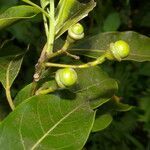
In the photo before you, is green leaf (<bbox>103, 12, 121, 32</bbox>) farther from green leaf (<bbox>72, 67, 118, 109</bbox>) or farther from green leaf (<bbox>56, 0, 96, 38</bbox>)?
green leaf (<bbox>56, 0, 96, 38</bbox>)

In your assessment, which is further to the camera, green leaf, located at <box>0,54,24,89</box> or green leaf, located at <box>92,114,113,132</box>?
green leaf, located at <box>92,114,113,132</box>

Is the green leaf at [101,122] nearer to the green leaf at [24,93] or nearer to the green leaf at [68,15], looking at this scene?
the green leaf at [24,93]

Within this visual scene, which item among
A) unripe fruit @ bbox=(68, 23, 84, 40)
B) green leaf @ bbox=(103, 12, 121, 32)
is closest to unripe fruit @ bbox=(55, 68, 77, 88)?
unripe fruit @ bbox=(68, 23, 84, 40)

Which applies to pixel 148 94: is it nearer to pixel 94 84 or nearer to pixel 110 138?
pixel 110 138

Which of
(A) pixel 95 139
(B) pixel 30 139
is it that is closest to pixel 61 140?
(B) pixel 30 139

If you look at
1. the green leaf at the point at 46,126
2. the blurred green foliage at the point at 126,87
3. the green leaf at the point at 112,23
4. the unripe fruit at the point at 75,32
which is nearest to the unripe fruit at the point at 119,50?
the unripe fruit at the point at 75,32

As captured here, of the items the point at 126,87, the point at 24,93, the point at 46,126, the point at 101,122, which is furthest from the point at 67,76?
the point at 126,87

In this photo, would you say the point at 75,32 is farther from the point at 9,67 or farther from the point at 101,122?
the point at 101,122
